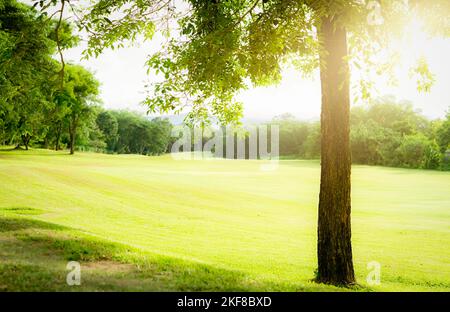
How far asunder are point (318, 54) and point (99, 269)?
20.9 feet

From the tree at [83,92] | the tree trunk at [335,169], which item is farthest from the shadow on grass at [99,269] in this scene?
the tree at [83,92]

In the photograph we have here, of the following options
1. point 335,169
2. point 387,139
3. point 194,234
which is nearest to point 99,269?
point 335,169

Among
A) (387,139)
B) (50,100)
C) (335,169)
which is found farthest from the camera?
(387,139)

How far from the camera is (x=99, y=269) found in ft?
25.9

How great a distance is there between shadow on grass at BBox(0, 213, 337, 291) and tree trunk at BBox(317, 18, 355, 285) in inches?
49.1

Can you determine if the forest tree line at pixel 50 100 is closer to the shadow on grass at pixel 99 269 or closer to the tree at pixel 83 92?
the tree at pixel 83 92

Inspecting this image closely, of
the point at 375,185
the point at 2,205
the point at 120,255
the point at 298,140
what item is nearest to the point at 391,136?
the point at 298,140

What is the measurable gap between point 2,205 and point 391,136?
85.2 m

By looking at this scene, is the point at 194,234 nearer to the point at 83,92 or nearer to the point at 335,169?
the point at 335,169

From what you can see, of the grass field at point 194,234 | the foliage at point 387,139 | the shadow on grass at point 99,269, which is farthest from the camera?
the foliage at point 387,139

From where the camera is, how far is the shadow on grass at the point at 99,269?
690 centimetres

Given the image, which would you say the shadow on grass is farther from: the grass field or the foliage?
the foliage

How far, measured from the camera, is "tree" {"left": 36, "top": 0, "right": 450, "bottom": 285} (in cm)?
885

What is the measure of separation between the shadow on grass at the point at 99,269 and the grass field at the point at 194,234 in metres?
0.02
